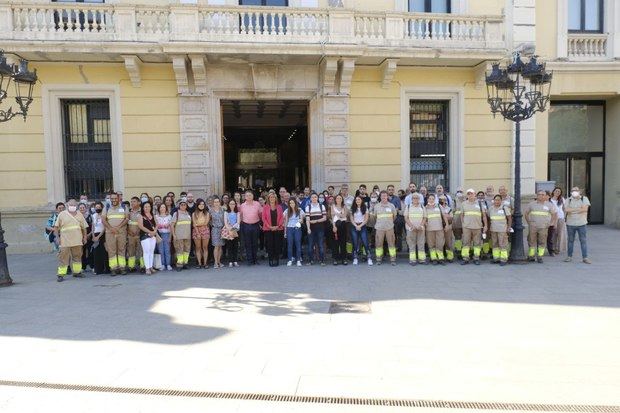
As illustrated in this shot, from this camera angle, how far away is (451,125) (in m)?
14.1

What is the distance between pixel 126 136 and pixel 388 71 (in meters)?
7.81

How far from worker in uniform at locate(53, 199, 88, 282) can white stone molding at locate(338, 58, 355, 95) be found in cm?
780

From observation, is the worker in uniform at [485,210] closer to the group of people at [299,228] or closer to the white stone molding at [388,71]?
the group of people at [299,228]

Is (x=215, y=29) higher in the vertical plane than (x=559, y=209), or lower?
higher

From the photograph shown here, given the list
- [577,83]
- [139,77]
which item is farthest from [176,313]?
[577,83]

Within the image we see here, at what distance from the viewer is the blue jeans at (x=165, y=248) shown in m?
10.1

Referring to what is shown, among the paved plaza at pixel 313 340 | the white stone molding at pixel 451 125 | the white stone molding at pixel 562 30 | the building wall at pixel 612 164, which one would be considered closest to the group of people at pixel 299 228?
the paved plaza at pixel 313 340

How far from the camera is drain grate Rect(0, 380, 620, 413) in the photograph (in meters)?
3.84

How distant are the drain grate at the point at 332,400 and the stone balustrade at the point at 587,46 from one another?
46.8 ft

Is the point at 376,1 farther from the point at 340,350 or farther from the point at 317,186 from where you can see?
the point at 340,350

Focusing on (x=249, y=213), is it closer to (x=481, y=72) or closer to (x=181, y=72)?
(x=181, y=72)

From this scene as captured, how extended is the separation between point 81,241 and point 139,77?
5.35m

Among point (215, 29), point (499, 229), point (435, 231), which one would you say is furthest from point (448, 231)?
point (215, 29)

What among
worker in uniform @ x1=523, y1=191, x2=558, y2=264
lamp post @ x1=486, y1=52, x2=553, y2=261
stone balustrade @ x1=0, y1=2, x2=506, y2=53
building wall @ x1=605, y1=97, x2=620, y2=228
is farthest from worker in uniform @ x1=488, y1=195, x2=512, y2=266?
building wall @ x1=605, y1=97, x2=620, y2=228
